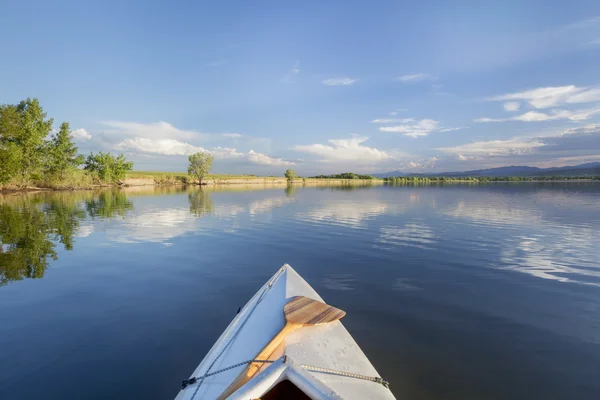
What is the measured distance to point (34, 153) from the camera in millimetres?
59219

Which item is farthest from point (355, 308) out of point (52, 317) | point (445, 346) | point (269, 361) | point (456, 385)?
point (52, 317)

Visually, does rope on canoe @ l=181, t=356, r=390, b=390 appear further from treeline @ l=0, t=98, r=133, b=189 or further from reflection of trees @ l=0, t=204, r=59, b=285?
treeline @ l=0, t=98, r=133, b=189

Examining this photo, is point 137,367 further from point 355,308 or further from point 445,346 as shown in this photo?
point 445,346

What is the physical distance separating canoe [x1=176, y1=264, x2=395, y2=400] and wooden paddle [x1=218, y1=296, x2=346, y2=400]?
0.07m

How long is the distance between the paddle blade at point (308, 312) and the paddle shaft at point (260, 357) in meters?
0.15

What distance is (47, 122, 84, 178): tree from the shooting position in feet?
217

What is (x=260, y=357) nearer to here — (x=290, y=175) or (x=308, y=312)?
(x=308, y=312)

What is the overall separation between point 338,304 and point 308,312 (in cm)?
326

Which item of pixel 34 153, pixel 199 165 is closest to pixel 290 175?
pixel 199 165

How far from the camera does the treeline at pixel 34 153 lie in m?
53.5

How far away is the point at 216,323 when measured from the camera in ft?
24.5

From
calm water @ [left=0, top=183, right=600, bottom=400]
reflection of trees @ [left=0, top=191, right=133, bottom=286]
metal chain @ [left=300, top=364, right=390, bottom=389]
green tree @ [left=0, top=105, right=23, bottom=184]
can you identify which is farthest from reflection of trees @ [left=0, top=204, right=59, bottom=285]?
green tree @ [left=0, top=105, right=23, bottom=184]

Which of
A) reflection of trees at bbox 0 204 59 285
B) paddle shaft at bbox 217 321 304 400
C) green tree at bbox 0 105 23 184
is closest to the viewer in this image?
paddle shaft at bbox 217 321 304 400

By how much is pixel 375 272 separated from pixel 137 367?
8.16 meters
